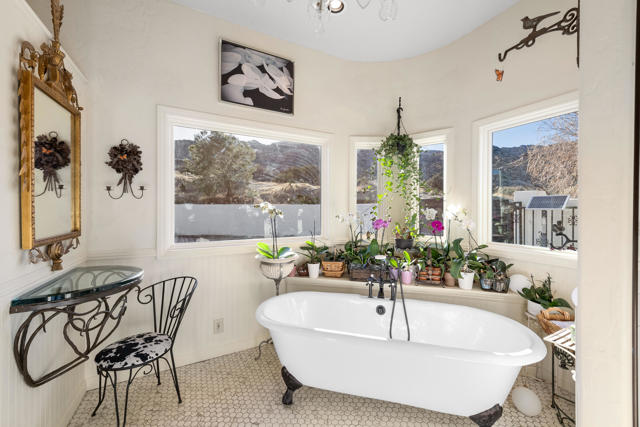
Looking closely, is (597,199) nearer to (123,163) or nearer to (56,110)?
(56,110)

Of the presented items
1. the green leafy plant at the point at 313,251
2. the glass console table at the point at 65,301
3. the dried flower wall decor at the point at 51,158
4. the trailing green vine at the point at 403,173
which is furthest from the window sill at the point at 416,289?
the dried flower wall decor at the point at 51,158

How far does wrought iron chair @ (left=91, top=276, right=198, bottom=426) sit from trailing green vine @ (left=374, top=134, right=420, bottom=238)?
2.00 metres

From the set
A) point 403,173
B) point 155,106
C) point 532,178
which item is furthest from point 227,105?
point 532,178

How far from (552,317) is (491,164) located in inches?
51.2

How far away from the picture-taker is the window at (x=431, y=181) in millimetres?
2758

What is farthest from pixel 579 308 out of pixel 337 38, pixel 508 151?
pixel 337 38

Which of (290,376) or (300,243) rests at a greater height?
(300,243)

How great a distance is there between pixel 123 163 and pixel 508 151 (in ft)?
9.97

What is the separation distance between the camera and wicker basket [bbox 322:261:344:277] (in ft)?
8.63

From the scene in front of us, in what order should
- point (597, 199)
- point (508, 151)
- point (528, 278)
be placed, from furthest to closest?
point (508, 151), point (528, 278), point (597, 199)

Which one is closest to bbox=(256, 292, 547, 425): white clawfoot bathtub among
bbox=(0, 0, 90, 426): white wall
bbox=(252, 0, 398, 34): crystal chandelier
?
bbox=(0, 0, 90, 426): white wall

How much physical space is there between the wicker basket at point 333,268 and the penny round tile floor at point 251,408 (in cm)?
97

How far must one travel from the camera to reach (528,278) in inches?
84.1

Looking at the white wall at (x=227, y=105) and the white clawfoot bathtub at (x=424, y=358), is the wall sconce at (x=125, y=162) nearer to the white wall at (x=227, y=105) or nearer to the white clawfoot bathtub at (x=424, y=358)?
the white wall at (x=227, y=105)
